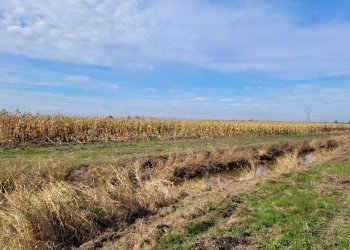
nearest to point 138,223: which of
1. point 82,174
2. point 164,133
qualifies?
point 82,174

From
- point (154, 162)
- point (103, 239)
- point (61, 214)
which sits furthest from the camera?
point (154, 162)

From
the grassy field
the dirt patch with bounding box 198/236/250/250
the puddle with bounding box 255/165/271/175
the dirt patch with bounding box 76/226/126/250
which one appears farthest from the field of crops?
the dirt patch with bounding box 198/236/250/250

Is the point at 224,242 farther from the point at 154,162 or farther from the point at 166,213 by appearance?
the point at 154,162

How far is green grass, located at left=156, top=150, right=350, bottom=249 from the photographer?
6867mm

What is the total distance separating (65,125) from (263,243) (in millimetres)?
19747

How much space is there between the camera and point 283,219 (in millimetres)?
8188

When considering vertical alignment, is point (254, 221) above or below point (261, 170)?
above

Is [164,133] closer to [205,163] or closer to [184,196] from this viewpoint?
[205,163]

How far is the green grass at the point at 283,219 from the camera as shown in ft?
22.5

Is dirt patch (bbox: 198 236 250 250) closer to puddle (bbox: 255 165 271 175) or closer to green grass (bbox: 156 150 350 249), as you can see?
green grass (bbox: 156 150 350 249)

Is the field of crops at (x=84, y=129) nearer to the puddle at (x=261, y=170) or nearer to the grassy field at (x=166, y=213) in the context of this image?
the grassy field at (x=166, y=213)

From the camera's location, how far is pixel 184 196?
1146 centimetres

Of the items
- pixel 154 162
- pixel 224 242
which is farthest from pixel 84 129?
pixel 224 242

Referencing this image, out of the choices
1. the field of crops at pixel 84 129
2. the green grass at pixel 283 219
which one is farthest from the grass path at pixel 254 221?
the field of crops at pixel 84 129
